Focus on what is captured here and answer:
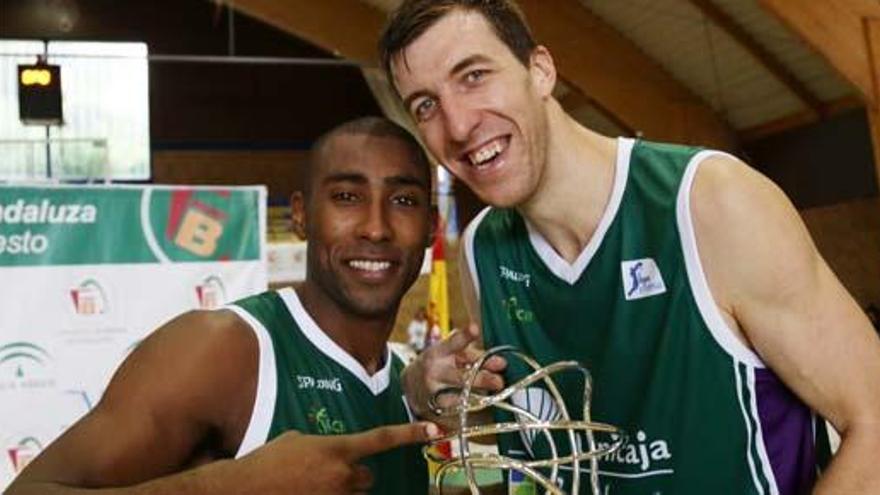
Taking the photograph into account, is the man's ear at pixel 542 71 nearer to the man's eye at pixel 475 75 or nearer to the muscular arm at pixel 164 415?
the man's eye at pixel 475 75

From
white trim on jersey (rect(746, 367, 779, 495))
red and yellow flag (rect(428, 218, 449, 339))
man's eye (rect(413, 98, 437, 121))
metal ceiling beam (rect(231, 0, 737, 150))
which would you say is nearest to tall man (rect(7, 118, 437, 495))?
man's eye (rect(413, 98, 437, 121))

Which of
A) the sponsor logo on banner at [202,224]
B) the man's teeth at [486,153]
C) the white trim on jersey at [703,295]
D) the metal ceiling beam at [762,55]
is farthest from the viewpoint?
the metal ceiling beam at [762,55]

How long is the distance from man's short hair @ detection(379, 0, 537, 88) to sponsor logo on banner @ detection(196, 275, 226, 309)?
7.49 ft

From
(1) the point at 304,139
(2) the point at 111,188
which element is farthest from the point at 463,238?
(1) the point at 304,139

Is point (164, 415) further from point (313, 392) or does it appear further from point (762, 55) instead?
point (762, 55)

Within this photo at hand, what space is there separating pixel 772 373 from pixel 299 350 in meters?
0.78

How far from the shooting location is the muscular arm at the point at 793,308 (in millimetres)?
1331

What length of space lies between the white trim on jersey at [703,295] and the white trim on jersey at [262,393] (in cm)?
69

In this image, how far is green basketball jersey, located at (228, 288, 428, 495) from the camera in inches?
60.8

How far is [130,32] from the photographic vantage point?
13.4 metres

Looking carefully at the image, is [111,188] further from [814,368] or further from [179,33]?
[179,33]

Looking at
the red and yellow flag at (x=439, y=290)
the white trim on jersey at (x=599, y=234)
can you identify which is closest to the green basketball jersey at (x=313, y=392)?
the white trim on jersey at (x=599, y=234)

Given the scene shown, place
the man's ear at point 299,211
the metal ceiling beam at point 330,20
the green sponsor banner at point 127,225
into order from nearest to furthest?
the man's ear at point 299,211
the green sponsor banner at point 127,225
the metal ceiling beam at point 330,20

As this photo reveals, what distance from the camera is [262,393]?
1.54 meters
